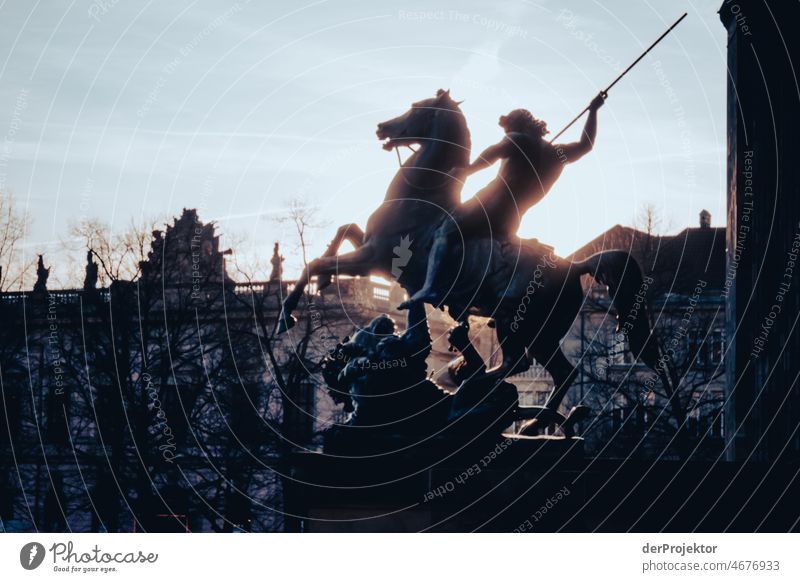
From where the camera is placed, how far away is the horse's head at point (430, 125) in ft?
65.6

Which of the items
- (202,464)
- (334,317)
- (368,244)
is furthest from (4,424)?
(368,244)

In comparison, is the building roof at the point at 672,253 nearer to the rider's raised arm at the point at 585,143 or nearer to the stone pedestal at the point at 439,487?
the rider's raised arm at the point at 585,143

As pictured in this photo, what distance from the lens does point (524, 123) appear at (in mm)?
19750

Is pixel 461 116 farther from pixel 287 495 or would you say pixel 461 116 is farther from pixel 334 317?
pixel 334 317

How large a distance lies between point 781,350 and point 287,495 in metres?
6.44

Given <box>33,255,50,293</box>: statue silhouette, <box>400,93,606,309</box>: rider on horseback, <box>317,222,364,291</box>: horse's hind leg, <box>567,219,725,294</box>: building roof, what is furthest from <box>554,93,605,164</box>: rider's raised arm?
<box>33,255,50,293</box>: statue silhouette
